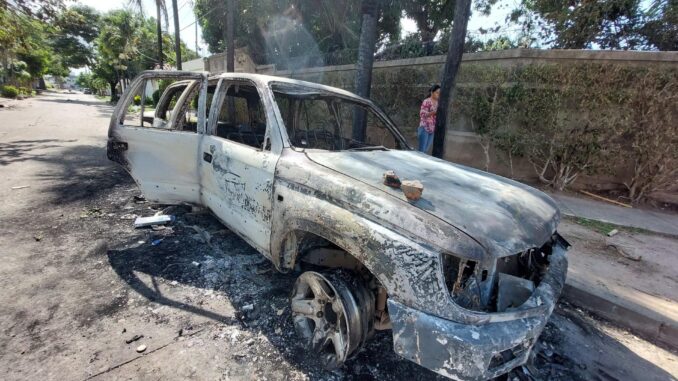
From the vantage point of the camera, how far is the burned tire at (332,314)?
1867mm

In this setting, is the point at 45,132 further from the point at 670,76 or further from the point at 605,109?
the point at 670,76

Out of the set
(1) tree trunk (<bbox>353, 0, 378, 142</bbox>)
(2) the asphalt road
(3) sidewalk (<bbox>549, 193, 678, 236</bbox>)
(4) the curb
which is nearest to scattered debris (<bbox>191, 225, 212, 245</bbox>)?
(2) the asphalt road

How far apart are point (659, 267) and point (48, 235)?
6.89m

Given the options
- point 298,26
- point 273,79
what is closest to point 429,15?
point 298,26

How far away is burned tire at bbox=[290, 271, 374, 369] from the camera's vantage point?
6.12 feet

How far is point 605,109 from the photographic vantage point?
5824mm

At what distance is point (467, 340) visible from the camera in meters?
1.44

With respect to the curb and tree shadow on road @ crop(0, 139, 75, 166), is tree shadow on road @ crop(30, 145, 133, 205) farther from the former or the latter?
the curb

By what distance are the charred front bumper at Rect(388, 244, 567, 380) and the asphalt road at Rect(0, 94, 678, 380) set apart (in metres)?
0.71

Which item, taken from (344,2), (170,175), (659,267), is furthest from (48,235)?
(344,2)

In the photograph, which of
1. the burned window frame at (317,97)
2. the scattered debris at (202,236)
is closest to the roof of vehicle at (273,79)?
the burned window frame at (317,97)

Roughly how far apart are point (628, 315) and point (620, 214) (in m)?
3.56

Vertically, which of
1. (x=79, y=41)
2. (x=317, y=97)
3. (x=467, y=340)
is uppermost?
(x=79, y=41)

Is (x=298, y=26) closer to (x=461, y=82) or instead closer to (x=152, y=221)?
(x=461, y=82)
